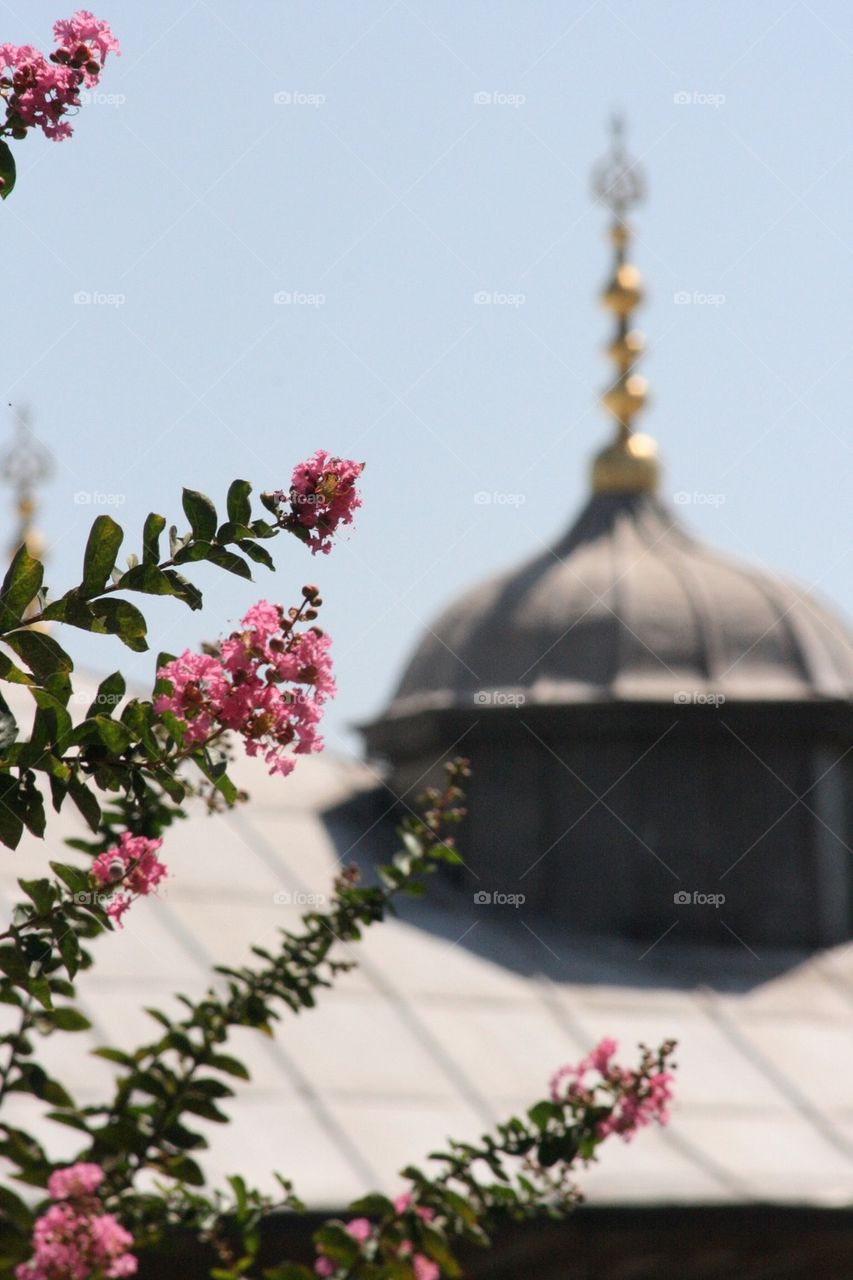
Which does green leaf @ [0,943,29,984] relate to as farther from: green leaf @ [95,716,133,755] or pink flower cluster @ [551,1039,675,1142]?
pink flower cluster @ [551,1039,675,1142]

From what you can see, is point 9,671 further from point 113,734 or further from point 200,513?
point 200,513

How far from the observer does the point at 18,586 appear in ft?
10.7

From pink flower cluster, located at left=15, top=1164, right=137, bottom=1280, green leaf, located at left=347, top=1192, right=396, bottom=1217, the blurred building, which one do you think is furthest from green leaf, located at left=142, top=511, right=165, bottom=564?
the blurred building

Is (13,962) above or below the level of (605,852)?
Answer: below

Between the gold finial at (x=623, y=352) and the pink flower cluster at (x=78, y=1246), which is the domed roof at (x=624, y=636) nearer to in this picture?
the gold finial at (x=623, y=352)

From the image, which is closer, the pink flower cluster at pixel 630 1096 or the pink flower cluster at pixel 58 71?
the pink flower cluster at pixel 58 71

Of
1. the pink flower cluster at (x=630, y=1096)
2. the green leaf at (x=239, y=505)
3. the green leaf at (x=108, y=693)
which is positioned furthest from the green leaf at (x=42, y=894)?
the pink flower cluster at (x=630, y=1096)

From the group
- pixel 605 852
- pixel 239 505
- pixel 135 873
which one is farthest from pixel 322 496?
pixel 605 852

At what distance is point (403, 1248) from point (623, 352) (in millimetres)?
12964

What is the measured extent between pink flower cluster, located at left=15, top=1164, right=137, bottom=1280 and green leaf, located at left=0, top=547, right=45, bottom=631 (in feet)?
5.69

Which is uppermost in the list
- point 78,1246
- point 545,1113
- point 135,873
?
point 545,1113

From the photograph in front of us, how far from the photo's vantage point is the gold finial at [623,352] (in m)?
16.2

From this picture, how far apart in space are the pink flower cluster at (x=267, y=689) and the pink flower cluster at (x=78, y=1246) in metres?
1.69

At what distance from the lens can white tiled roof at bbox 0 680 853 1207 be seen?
1027 centimetres
